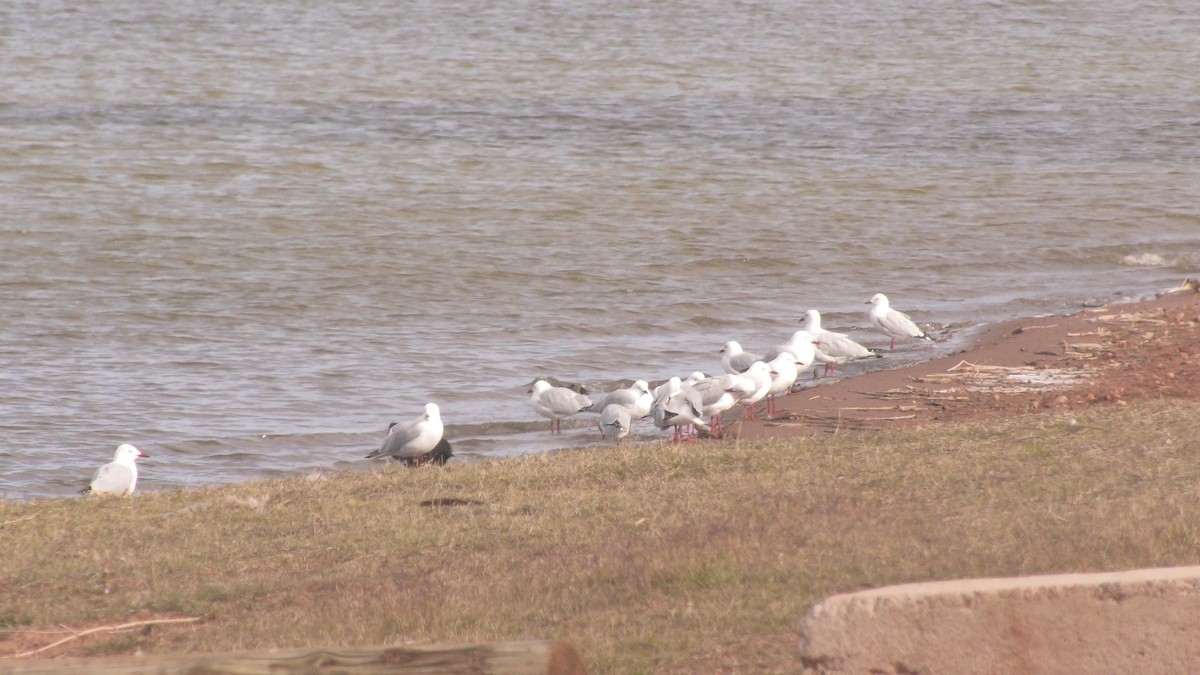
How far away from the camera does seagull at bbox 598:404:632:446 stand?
40.7ft

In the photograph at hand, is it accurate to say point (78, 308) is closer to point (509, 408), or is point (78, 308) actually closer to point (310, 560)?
point (509, 408)

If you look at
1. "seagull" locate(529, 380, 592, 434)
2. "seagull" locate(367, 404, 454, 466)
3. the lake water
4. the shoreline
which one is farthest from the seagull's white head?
the shoreline

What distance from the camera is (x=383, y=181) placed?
27.4 meters

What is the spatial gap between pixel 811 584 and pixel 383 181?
72.1ft

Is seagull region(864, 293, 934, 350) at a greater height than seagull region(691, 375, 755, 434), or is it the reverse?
seagull region(691, 375, 755, 434)

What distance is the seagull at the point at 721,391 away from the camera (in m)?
12.3

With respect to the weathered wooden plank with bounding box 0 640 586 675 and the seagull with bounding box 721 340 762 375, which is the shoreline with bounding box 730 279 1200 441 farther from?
the weathered wooden plank with bounding box 0 640 586 675

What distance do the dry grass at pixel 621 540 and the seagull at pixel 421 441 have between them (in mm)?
1644

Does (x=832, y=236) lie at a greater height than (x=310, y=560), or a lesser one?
lesser

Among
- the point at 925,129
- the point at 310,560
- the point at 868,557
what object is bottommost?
the point at 925,129

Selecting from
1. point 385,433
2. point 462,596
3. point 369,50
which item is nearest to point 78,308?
point 385,433

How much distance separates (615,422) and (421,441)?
171 centimetres

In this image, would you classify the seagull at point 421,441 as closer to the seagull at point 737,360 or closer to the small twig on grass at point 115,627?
the seagull at point 737,360

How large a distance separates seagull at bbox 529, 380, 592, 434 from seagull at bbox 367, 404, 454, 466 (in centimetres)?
160
